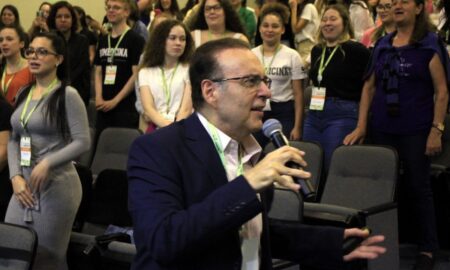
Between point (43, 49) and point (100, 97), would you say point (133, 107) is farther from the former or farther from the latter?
point (43, 49)

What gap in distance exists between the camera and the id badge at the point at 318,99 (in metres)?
4.80

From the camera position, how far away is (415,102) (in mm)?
4305

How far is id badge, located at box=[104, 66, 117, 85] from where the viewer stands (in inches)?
223

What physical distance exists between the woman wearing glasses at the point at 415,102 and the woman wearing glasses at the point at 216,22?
119cm

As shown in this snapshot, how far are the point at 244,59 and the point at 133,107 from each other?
395cm

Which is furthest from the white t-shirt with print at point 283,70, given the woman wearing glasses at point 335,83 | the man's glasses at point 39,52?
the man's glasses at point 39,52

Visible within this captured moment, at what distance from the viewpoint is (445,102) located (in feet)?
13.8

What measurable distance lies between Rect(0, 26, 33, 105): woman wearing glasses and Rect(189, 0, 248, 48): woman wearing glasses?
1.27 m

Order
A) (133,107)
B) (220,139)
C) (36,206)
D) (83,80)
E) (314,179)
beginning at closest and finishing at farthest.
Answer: (220,139) → (36,206) → (314,179) → (133,107) → (83,80)

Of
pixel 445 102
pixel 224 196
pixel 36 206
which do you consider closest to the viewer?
pixel 224 196

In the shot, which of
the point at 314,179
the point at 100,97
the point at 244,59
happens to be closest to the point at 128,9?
the point at 100,97

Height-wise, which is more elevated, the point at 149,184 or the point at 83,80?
the point at 149,184

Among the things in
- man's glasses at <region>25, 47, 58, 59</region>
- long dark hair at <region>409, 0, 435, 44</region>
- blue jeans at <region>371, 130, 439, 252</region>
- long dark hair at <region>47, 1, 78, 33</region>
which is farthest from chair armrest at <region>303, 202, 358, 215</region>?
long dark hair at <region>47, 1, 78, 33</region>

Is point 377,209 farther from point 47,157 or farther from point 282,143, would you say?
point 282,143
